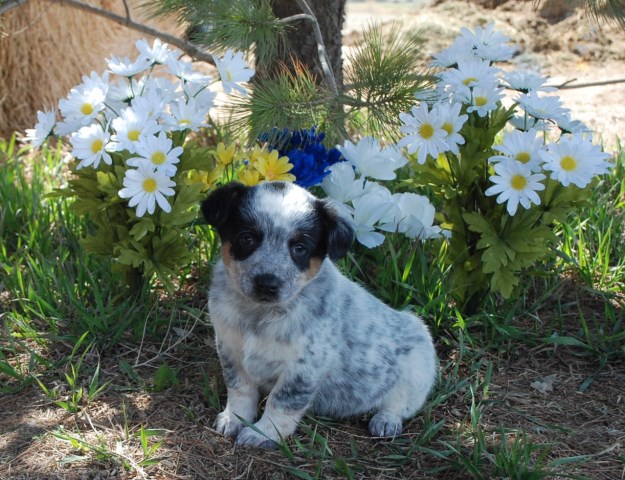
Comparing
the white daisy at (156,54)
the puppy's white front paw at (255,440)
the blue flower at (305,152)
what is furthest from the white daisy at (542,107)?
the puppy's white front paw at (255,440)

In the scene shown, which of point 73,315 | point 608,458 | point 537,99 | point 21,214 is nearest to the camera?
point 608,458

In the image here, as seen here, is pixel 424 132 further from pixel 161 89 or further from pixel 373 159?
pixel 161 89

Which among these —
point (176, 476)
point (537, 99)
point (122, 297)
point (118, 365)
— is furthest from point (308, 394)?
point (537, 99)

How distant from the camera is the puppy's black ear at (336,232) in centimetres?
264

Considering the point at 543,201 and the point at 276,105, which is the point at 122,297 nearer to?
the point at 276,105

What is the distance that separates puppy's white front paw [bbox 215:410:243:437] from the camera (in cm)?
274

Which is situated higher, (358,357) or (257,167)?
(257,167)

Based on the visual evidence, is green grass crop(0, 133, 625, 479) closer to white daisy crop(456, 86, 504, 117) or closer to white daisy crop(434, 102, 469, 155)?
white daisy crop(434, 102, 469, 155)

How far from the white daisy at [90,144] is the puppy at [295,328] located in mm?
563

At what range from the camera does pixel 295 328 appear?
2629 mm

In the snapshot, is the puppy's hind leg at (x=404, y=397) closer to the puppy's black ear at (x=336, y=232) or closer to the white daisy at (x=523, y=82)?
the puppy's black ear at (x=336, y=232)

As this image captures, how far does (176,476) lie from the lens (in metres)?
2.56

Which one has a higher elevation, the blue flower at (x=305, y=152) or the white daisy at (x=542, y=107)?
the white daisy at (x=542, y=107)

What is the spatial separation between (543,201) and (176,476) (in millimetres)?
1762
